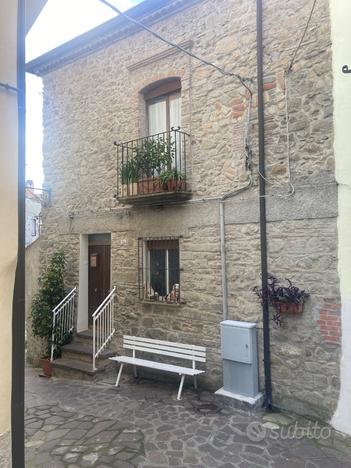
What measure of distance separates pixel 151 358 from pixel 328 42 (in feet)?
19.7

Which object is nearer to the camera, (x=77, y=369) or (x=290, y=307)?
(x=290, y=307)

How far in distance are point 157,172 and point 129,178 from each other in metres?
0.62

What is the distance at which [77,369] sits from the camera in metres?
7.36

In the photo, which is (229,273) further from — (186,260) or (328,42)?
(328,42)

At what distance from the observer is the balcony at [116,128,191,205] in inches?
259

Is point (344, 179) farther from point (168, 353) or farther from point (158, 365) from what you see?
point (158, 365)

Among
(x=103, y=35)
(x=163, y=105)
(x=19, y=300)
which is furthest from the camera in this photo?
(x=103, y=35)

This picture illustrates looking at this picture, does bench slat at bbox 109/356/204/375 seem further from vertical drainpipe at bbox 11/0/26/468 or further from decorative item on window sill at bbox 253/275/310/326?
vertical drainpipe at bbox 11/0/26/468

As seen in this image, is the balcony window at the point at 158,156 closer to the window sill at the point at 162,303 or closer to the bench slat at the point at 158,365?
the window sill at the point at 162,303

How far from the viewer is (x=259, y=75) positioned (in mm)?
5797

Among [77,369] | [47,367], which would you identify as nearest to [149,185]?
[77,369]

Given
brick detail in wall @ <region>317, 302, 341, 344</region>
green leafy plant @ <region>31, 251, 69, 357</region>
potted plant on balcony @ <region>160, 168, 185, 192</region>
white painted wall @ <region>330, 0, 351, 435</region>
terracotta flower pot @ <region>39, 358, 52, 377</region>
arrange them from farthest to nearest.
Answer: green leafy plant @ <region>31, 251, 69, 357</region>, terracotta flower pot @ <region>39, 358, 52, 377</region>, potted plant on balcony @ <region>160, 168, 185, 192</region>, brick detail in wall @ <region>317, 302, 341, 344</region>, white painted wall @ <region>330, 0, 351, 435</region>

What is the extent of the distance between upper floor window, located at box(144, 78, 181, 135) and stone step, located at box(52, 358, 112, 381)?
4892 millimetres

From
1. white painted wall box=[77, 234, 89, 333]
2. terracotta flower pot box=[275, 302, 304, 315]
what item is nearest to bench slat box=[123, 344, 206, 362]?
terracotta flower pot box=[275, 302, 304, 315]
